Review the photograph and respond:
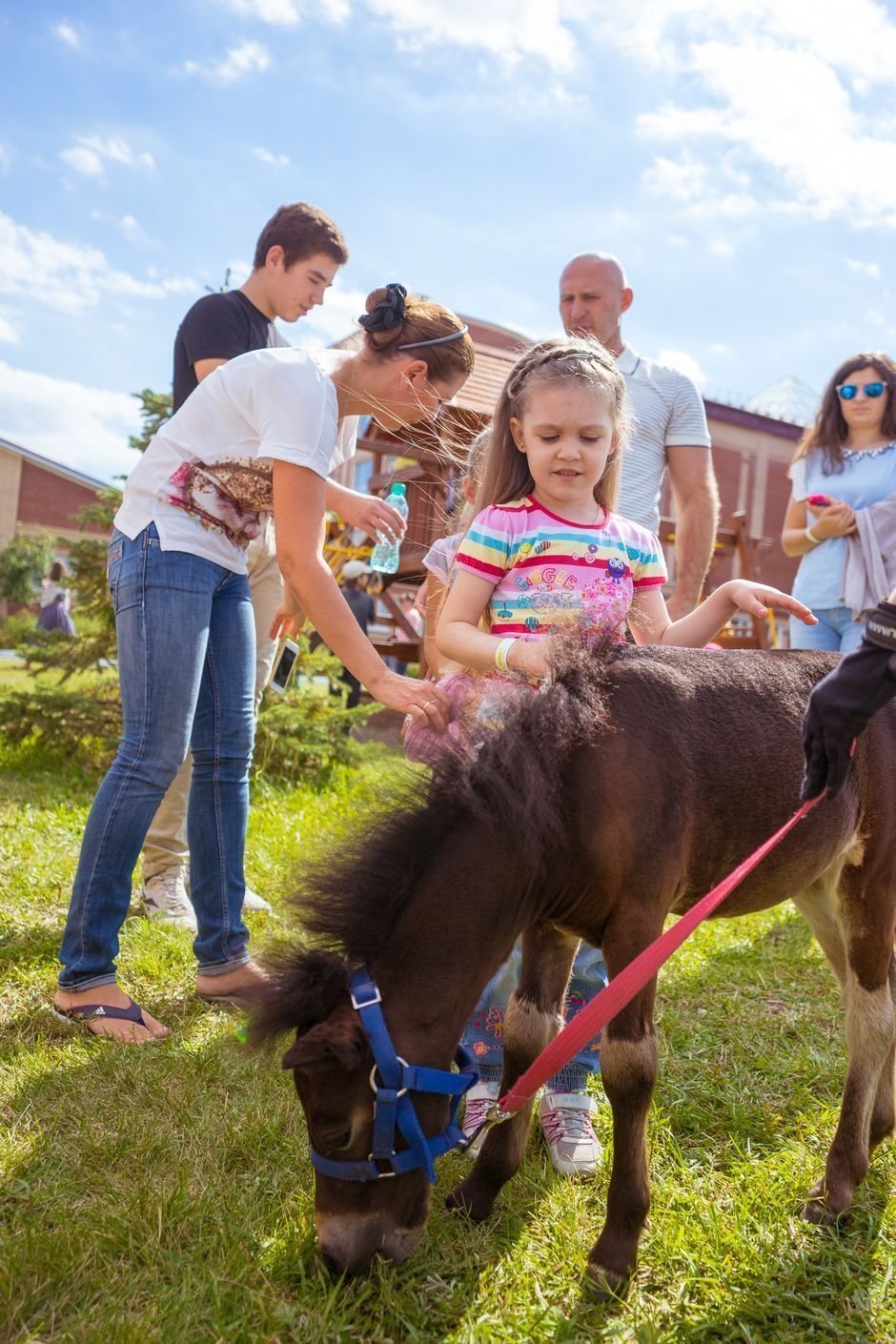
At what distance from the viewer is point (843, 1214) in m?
2.48

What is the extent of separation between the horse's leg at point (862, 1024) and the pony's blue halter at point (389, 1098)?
1.21 metres

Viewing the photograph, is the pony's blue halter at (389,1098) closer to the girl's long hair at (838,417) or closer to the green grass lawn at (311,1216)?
the green grass lawn at (311,1216)

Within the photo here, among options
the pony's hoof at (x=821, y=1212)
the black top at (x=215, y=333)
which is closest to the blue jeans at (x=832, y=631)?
the pony's hoof at (x=821, y=1212)

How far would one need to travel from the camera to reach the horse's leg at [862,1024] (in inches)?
100

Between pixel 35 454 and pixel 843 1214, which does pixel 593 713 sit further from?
pixel 35 454

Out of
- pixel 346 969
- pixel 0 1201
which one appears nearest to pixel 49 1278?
pixel 0 1201

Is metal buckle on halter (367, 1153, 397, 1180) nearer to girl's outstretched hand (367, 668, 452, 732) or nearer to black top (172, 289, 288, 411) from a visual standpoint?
girl's outstretched hand (367, 668, 452, 732)

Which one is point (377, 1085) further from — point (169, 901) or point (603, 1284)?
point (169, 901)

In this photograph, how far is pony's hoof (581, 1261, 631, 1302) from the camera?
83.6 inches

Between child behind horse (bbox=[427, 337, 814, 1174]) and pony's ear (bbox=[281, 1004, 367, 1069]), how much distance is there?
0.78 meters

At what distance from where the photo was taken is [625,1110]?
2146mm

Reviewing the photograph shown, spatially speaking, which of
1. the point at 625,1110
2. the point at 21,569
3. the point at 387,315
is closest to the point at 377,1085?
the point at 625,1110

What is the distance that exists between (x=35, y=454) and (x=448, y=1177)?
48.5 metres

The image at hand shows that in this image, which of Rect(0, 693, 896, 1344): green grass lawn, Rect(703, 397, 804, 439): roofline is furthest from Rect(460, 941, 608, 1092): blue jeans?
Rect(703, 397, 804, 439): roofline
